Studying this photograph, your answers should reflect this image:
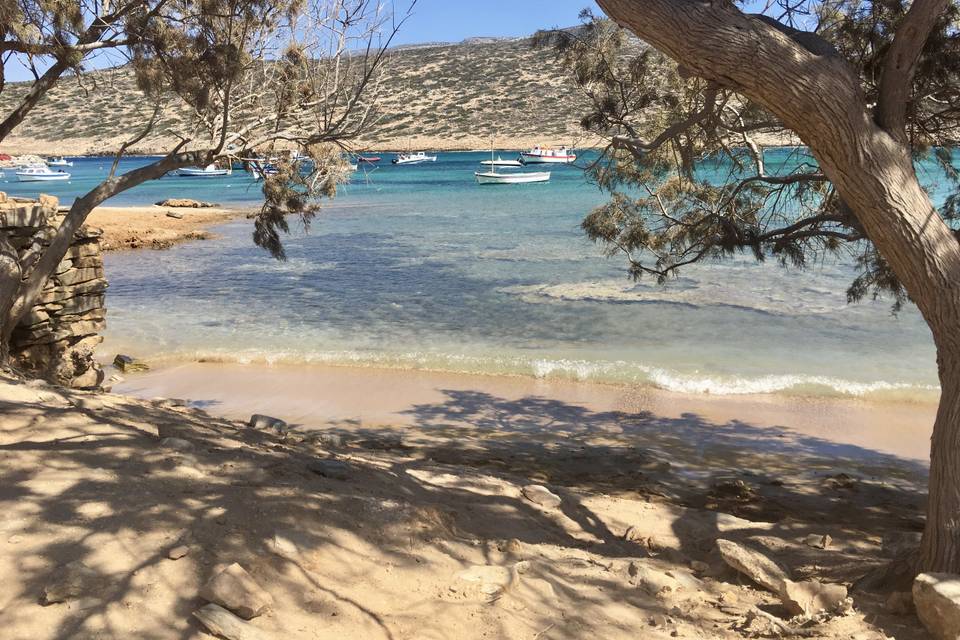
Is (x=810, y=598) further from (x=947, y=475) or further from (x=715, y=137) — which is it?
(x=715, y=137)

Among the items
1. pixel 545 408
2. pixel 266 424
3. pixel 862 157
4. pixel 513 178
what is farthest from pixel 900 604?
pixel 513 178

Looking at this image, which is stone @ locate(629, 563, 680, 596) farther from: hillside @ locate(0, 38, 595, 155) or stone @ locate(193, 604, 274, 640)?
hillside @ locate(0, 38, 595, 155)

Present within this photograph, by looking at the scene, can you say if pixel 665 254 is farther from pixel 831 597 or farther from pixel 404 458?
pixel 831 597

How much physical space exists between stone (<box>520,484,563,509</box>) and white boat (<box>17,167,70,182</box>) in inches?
2237

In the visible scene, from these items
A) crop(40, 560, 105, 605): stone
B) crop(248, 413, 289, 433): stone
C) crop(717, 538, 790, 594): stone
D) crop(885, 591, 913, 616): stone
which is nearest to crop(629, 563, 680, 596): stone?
crop(717, 538, 790, 594): stone

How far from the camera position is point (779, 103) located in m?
3.84

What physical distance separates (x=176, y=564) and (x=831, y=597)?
2.91 metres

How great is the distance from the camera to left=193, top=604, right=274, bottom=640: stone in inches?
114

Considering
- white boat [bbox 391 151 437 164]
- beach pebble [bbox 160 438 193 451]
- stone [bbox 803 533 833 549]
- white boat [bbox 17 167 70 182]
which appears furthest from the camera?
white boat [bbox 391 151 437 164]

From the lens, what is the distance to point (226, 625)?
290cm

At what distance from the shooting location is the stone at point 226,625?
2887 mm

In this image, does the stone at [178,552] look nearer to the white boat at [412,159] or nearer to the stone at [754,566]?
the stone at [754,566]

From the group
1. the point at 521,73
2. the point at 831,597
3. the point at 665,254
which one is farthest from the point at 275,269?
the point at 521,73

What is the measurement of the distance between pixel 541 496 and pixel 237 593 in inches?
113
